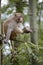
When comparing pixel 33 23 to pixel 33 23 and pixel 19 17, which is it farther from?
pixel 19 17

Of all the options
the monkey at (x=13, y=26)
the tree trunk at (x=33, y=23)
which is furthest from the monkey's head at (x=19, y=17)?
the tree trunk at (x=33, y=23)

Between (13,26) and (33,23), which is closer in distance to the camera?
(33,23)

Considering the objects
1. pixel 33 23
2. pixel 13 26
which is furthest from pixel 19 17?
pixel 33 23

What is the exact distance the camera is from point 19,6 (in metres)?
1.73

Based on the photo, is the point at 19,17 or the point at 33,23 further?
the point at 19,17

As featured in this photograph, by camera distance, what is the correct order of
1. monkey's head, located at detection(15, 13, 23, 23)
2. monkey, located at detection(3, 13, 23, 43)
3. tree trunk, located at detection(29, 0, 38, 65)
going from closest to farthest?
tree trunk, located at detection(29, 0, 38, 65), monkey, located at detection(3, 13, 23, 43), monkey's head, located at detection(15, 13, 23, 23)

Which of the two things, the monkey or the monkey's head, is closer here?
the monkey

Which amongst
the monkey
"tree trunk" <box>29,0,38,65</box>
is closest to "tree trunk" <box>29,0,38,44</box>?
"tree trunk" <box>29,0,38,65</box>

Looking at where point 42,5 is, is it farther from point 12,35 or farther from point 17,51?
point 17,51

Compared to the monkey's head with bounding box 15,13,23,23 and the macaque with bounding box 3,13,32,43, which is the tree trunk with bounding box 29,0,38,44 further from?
the monkey's head with bounding box 15,13,23,23

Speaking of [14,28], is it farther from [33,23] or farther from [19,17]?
[33,23]

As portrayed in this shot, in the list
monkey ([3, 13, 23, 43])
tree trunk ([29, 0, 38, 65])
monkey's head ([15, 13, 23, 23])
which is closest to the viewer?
tree trunk ([29, 0, 38, 65])

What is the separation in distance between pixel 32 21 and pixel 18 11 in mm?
371

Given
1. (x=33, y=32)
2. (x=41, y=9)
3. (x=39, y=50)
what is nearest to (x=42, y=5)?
(x=41, y=9)
